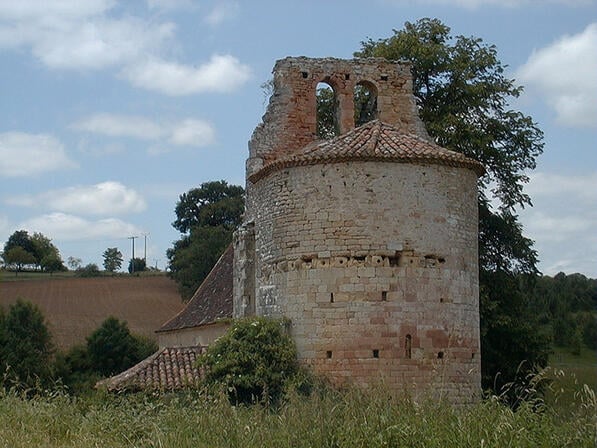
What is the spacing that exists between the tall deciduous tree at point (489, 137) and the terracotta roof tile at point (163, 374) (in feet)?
25.1

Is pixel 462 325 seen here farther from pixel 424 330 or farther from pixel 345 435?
pixel 345 435

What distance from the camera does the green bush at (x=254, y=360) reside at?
587 inches

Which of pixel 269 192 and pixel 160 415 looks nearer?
pixel 160 415

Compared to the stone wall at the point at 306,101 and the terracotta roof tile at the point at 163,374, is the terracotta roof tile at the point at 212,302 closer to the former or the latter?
the terracotta roof tile at the point at 163,374

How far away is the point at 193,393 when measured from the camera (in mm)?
15180

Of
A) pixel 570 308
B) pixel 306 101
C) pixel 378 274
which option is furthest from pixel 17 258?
pixel 378 274

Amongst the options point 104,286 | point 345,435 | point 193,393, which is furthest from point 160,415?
point 104,286

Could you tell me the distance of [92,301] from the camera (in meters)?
46.0

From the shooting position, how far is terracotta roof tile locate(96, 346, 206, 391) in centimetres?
1616

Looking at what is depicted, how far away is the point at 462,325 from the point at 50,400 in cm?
689

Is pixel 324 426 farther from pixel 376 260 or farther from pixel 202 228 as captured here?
pixel 202 228

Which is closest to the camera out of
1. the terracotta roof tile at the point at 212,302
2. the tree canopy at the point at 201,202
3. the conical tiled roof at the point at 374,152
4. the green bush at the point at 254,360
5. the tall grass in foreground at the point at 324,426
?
the tall grass in foreground at the point at 324,426

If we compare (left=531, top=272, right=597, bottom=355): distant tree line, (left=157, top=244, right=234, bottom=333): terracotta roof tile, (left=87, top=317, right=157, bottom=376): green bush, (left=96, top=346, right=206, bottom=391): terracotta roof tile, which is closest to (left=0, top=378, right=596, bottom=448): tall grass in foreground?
(left=96, top=346, right=206, bottom=391): terracotta roof tile

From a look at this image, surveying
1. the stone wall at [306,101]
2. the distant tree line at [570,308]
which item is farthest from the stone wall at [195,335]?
the distant tree line at [570,308]
